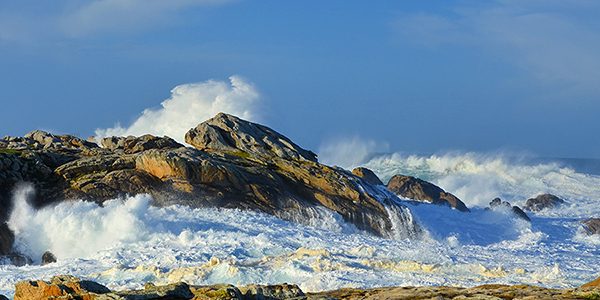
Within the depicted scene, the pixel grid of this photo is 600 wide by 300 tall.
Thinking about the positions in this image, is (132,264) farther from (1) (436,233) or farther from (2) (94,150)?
(1) (436,233)

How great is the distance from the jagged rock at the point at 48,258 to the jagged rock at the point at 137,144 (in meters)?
10.2

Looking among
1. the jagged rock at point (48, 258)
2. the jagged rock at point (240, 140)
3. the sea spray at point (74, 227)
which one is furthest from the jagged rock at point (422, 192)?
the jagged rock at point (48, 258)

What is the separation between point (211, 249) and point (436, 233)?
536 inches

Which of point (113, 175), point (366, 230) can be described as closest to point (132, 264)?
point (113, 175)

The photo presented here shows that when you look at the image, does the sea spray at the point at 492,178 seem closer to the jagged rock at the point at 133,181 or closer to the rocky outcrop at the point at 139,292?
the jagged rock at the point at 133,181

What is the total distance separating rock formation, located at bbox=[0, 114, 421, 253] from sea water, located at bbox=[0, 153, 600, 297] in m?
0.84

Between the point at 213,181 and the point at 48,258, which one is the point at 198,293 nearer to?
the point at 48,258

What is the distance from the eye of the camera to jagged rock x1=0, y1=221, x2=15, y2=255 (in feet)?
68.2

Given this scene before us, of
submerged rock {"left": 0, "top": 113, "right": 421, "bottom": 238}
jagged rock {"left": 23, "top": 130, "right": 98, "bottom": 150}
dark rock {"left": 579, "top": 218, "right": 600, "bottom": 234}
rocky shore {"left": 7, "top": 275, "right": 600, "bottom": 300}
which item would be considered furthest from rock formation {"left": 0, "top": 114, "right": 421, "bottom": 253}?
→ rocky shore {"left": 7, "top": 275, "right": 600, "bottom": 300}

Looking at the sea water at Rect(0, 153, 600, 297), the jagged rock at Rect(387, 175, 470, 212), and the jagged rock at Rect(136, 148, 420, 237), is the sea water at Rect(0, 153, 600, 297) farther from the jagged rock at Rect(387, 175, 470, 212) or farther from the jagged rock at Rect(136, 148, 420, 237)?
the jagged rock at Rect(387, 175, 470, 212)

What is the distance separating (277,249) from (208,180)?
24.9ft

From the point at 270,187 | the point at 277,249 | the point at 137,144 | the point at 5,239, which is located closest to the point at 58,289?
the point at 277,249

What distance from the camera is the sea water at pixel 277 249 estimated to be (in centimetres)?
1666

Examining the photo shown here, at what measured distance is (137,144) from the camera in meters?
30.7
